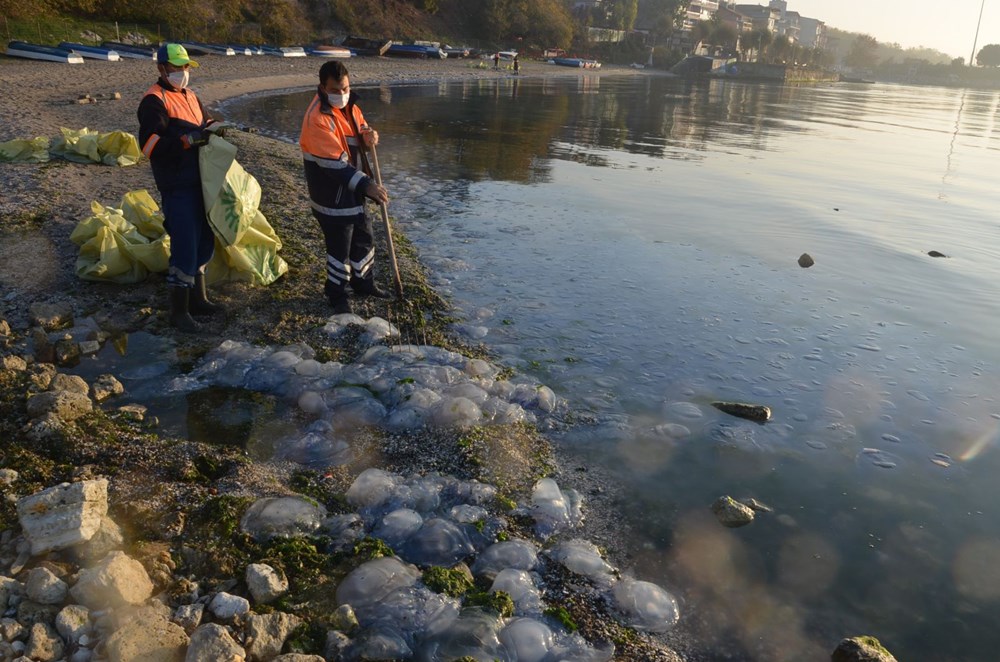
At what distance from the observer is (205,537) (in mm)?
2973

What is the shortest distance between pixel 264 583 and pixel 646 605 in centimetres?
163

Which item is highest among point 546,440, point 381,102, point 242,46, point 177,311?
point 242,46

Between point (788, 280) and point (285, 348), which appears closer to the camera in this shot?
point (285, 348)

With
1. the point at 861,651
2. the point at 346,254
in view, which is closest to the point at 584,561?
the point at 861,651

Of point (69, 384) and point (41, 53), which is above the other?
point (41, 53)

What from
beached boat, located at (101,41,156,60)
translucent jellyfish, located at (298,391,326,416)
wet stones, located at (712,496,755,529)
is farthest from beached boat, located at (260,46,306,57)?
wet stones, located at (712,496,755,529)

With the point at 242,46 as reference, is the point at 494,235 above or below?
below

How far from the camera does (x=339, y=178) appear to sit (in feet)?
17.5

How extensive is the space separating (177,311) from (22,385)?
1.26m

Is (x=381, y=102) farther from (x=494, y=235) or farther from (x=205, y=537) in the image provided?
(x=205, y=537)

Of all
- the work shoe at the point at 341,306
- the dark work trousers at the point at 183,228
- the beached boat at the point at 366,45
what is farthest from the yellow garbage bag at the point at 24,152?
the beached boat at the point at 366,45

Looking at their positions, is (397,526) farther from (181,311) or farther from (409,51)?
(409,51)

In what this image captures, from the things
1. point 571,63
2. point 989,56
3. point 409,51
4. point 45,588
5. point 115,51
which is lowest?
point 45,588

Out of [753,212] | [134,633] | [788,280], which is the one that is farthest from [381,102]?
[134,633]
